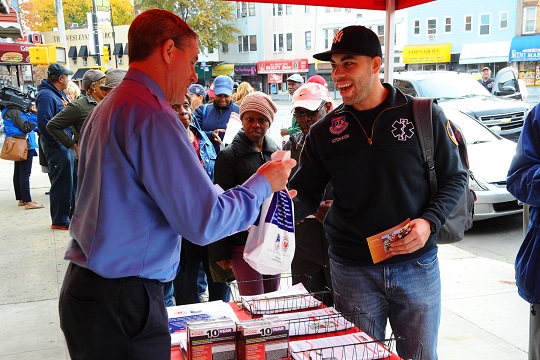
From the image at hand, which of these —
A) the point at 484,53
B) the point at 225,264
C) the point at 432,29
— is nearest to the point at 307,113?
the point at 225,264

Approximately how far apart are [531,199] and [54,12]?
62.3 metres

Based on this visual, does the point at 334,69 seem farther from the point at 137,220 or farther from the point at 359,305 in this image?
the point at 137,220

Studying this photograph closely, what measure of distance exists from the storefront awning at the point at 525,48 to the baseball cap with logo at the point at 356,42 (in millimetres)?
37188

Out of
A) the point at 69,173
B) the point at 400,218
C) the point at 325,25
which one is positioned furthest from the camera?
the point at 325,25

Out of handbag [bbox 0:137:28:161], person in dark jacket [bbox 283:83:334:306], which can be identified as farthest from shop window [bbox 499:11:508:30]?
person in dark jacket [bbox 283:83:334:306]

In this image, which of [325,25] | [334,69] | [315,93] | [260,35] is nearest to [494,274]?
[315,93]

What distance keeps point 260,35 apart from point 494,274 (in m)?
46.8

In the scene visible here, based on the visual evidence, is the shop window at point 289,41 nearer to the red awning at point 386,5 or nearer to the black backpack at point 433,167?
the red awning at point 386,5

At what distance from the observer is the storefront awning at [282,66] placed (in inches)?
1861

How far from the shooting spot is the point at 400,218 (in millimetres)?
2420

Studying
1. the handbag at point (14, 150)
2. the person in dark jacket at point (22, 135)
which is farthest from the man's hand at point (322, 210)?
the person in dark jacket at point (22, 135)

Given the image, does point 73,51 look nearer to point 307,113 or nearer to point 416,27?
point 416,27

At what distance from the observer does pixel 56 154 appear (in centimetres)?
782

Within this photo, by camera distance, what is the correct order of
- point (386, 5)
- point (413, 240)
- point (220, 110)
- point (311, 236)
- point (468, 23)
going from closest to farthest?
point (413, 240) < point (311, 236) < point (386, 5) < point (220, 110) < point (468, 23)
